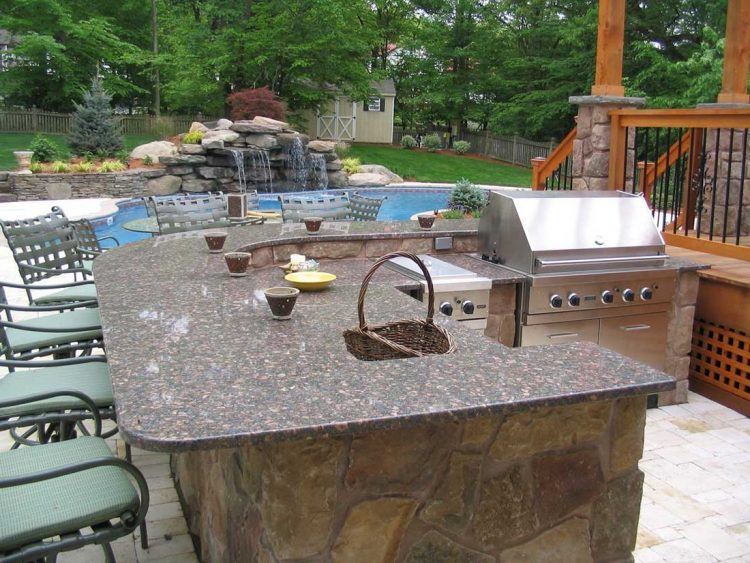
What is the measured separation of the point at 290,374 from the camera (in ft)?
7.66

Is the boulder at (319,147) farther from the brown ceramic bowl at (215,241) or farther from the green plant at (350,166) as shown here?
the brown ceramic bowl at (215,241)

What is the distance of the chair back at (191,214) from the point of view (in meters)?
6.16

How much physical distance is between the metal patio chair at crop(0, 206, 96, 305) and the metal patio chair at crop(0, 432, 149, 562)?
2.38 meters

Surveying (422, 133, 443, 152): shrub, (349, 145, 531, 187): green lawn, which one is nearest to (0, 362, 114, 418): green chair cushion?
(349, 145, 531, 187): green lawn

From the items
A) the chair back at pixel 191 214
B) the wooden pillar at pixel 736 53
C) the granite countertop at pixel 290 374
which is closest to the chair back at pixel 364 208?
the chair back at pixel 191 214

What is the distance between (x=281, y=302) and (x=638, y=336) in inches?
115

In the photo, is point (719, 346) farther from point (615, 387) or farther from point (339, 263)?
point (615, 387)

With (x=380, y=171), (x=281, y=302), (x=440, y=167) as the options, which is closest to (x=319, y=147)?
(x=380, y=171)

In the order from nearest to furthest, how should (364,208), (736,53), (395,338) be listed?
(395,338), (736,53), (364,208)

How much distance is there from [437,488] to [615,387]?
0.64 metres

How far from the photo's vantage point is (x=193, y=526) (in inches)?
127

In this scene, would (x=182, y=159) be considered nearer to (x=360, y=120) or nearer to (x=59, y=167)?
(x=59, y=167)

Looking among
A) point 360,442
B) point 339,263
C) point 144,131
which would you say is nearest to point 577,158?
point 339,263

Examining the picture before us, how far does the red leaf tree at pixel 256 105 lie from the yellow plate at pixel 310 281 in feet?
56.7
